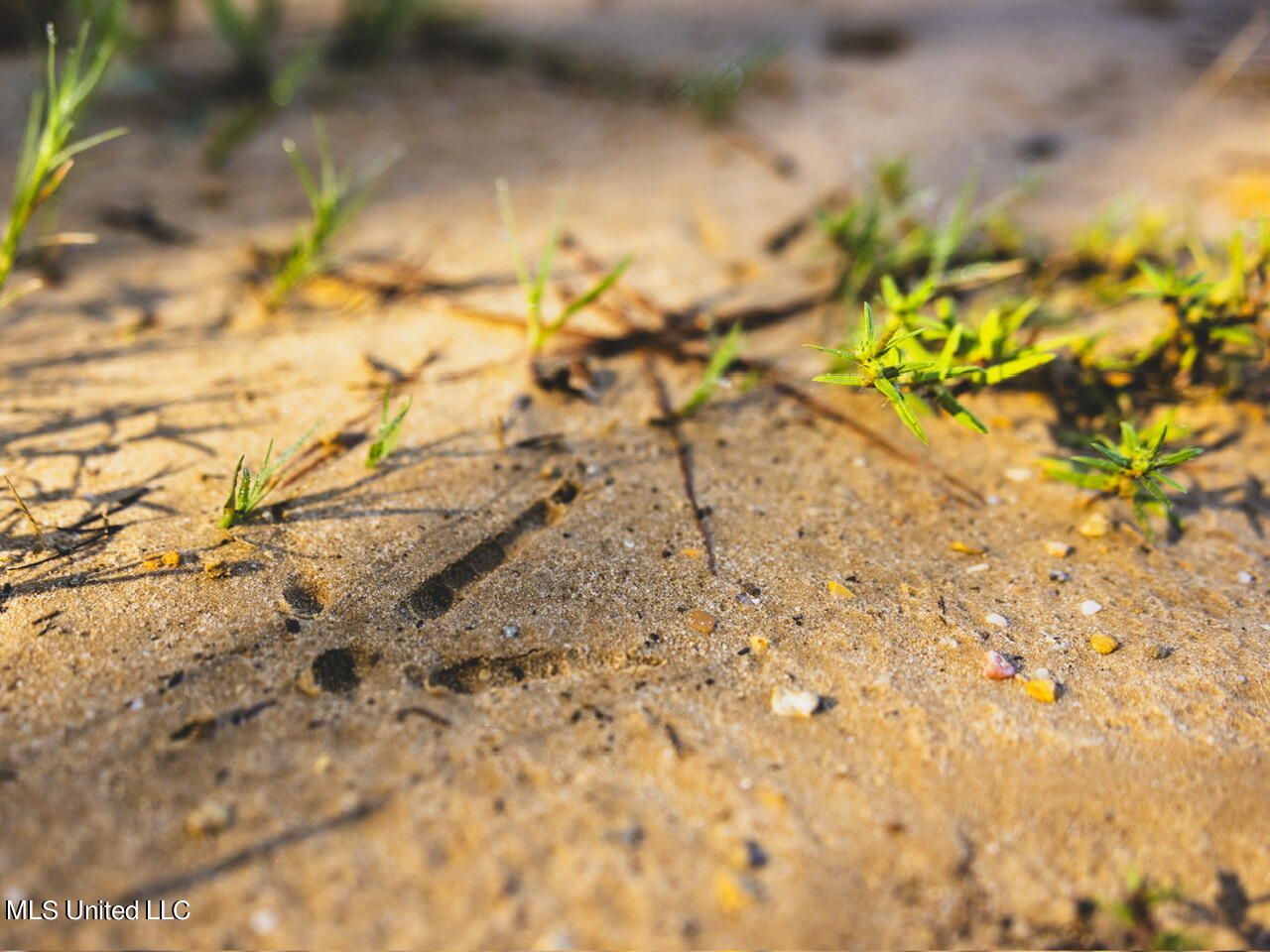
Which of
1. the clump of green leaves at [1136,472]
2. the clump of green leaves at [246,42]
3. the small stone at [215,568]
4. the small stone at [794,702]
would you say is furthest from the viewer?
the clump of green leaves at [246,42]

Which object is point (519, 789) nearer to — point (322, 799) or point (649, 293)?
point (322, 799)

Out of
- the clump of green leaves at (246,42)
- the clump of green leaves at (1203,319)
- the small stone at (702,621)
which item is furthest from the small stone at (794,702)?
the clump of green leaves at (246,42)

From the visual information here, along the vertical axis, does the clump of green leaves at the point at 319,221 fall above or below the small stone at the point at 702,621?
above

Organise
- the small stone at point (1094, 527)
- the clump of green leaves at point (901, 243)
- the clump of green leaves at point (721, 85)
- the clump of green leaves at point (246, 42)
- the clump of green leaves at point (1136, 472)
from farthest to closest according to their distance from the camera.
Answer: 1. the clump of green leaves at point (721, 85)
2. the clump of green leaves at point (246, 42)
3. the clump of green leaves at point (901, 243)
4. the small stone at point (1094, 527)
5. the clump of green leaves at point (1136, 472)


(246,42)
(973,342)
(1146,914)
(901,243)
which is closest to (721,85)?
(901,243)

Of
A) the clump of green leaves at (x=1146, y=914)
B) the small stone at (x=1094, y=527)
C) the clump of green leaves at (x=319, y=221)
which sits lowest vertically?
the clump of green leaves at (x=1146, y=914)

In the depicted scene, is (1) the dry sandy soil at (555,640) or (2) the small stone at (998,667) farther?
(2) the small stone at (998,667)

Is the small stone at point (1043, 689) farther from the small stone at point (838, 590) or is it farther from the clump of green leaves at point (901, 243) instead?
the clump of green leaves at point (901, 243)
